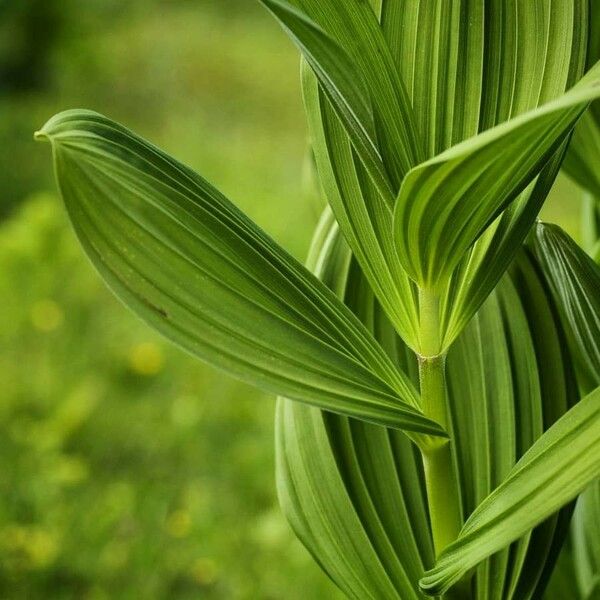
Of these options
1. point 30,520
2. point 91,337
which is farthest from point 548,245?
point 91,337

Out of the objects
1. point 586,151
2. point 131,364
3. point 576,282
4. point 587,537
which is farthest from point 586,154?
point 131,364

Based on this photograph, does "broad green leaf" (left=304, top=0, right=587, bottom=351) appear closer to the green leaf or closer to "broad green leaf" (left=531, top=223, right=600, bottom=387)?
"broad green leaf" (left=531, top=223, right=600, bottom=387)

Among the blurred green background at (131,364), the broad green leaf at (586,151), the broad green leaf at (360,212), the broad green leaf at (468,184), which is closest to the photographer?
the broad green leaf at (468,184)

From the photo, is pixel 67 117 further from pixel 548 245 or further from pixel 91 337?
pixel 91 337

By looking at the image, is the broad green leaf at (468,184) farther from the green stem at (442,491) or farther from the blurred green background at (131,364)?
the blurred green background at (131,364)

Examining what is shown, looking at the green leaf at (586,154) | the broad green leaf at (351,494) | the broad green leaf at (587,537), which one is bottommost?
the broad green leaf at (587,537)

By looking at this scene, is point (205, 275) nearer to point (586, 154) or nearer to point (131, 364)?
point (586, 154)

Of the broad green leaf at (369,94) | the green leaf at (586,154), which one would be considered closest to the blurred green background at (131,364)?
the green leaf at (586,154)
